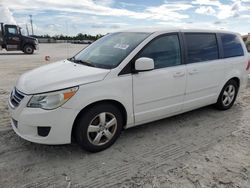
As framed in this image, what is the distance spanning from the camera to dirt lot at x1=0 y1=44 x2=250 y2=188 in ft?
9.17

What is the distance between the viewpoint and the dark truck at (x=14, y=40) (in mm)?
20031

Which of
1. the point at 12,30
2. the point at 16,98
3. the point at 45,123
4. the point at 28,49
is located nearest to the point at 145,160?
the point at 45,123

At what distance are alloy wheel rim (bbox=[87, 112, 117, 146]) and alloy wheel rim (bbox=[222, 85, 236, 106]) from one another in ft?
8.81

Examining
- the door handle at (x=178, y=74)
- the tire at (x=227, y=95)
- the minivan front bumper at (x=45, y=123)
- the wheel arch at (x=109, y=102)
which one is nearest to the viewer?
the minivan front bumper at (x=45, y=123)

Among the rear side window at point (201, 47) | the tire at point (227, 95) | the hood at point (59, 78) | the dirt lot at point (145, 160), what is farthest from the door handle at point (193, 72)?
the hood at point (59, 78)

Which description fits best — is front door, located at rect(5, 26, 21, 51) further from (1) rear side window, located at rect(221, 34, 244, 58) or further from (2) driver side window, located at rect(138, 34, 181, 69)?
(2) driver side window, located at rect(138, 34, 181, 69)

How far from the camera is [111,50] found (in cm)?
383

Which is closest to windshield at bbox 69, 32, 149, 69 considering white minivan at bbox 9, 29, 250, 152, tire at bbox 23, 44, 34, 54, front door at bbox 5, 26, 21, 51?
white minivan at bbox 9, 29, 250, 152

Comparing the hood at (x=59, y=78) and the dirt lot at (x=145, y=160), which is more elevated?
the hood at (x=59, y=78)

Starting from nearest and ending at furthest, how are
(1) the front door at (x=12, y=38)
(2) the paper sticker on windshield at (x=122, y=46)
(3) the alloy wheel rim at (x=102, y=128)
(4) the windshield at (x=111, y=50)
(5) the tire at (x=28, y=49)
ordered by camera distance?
1. (3) the alloy wheel rim at (x=102, y=128)
2. (4) the windshield at (x=111, y=50)
3. (2) the paper sticker on windshield at (x=122, y=46)
4. (1) the front door at (x=12, y=38)
5. (5) the tire at (x=28, y=49)

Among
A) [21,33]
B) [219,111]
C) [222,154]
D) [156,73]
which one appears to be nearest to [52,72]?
[156,73]

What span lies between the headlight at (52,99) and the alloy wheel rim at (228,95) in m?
3.34

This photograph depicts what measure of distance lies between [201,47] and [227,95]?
1.33 meters

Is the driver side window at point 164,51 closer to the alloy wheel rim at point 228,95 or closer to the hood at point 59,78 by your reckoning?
the hood at point 59,78
